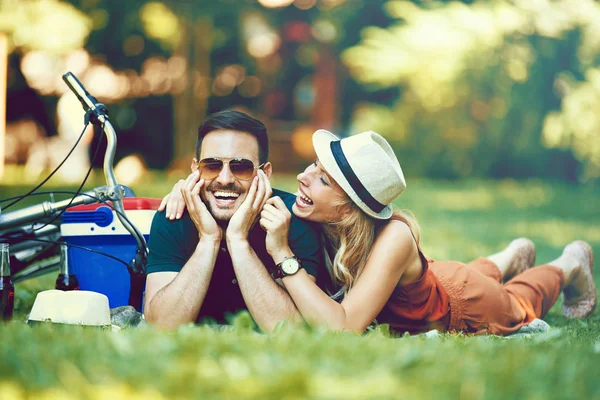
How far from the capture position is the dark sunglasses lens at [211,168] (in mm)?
4418

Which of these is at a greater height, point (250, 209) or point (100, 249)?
point (250, 209)

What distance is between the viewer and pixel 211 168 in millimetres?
4426

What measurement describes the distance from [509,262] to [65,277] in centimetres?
335

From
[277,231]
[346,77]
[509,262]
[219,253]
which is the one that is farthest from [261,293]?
[346,77]

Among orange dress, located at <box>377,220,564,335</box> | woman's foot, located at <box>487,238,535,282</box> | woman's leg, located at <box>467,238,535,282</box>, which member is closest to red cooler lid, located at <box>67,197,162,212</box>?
orange dress, located at <box>377,220,564,335</box>

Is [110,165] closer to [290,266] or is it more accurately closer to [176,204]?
[176,204]

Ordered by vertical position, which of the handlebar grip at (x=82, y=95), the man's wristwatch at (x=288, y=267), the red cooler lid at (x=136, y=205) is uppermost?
the handlebar grip at (x=82, y=95)

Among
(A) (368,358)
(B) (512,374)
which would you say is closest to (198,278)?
(A) (368,358)

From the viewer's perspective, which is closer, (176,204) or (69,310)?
(69,310)

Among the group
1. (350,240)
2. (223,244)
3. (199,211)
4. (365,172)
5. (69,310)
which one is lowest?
(69,310)

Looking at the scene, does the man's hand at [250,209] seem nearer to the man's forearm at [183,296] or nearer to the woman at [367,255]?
the woman at [367,255]

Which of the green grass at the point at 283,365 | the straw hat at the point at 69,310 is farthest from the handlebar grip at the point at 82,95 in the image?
the green grass at the point at 283,365

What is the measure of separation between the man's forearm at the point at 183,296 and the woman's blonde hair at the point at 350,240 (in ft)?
2.36

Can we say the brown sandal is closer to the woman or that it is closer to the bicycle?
the woman
